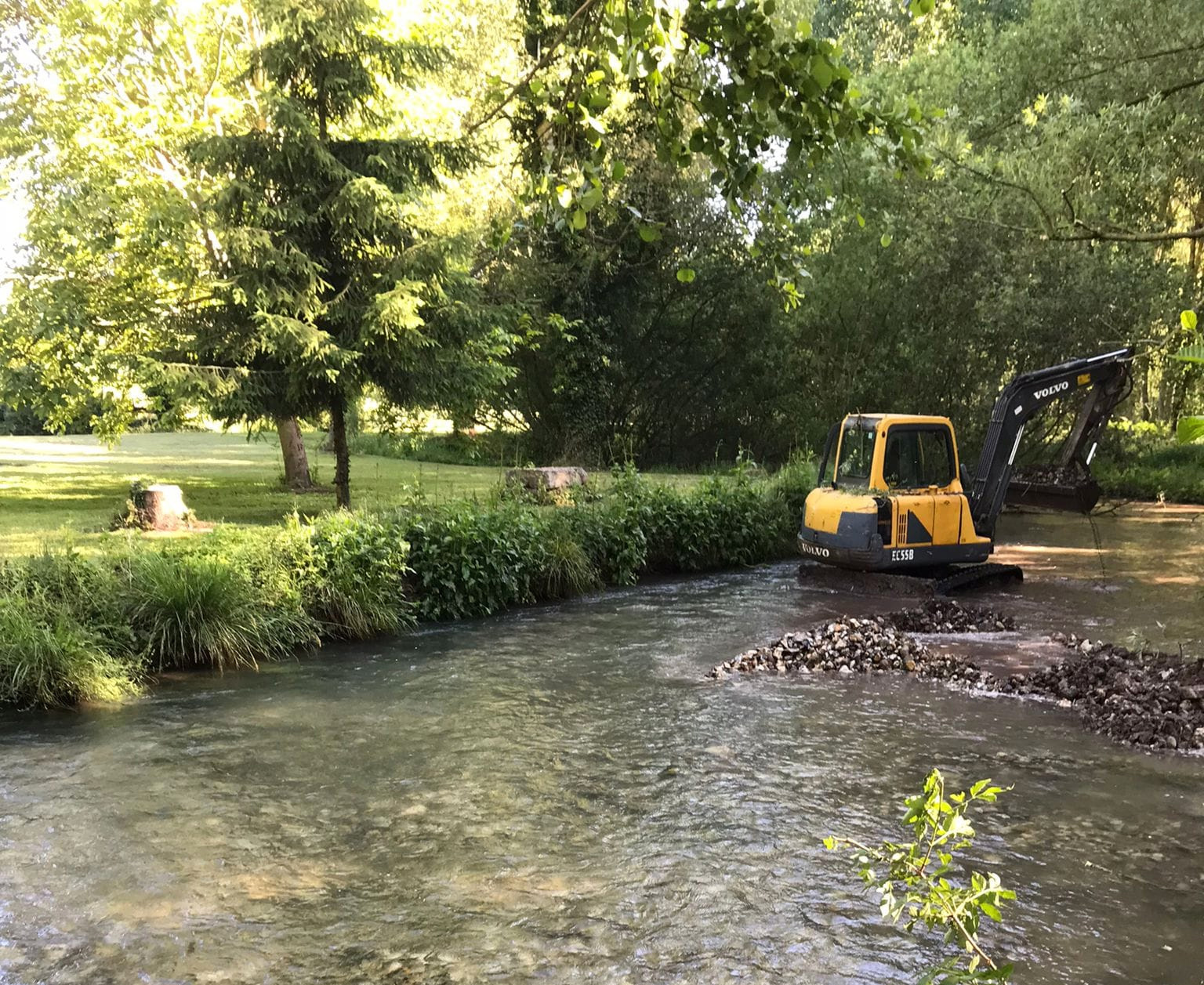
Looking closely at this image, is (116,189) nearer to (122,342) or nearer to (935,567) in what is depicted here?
(122,342)

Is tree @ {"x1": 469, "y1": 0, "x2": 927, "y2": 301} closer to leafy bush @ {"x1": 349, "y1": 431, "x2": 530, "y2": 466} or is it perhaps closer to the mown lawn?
the mown lawn

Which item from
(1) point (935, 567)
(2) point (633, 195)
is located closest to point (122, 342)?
(2) point (633, 195)

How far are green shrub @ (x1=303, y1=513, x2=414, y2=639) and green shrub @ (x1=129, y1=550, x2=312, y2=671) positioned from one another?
70 cm

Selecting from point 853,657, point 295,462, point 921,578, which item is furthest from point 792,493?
point 295,462

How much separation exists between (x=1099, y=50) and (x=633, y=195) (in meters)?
9.00

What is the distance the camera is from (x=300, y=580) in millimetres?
10586

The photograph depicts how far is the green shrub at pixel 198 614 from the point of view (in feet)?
30.9

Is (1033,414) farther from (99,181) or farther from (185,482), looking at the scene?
(185,482)

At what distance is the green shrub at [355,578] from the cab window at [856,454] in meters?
5.65

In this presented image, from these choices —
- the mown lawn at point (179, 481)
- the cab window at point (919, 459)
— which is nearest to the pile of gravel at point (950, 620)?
the cab window at point (919, 459)

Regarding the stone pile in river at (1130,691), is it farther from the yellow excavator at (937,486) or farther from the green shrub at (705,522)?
the green shrub at (705,522)

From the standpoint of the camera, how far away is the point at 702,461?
87.6 feet

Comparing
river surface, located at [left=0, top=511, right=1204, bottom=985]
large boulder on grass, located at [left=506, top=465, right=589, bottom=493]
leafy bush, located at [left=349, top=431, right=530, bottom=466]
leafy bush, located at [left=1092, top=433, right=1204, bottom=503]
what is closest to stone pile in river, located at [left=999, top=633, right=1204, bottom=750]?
river surface, located at [left=0, top=511, right=1204, bottom=985]

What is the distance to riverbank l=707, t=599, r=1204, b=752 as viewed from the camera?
309 inches
